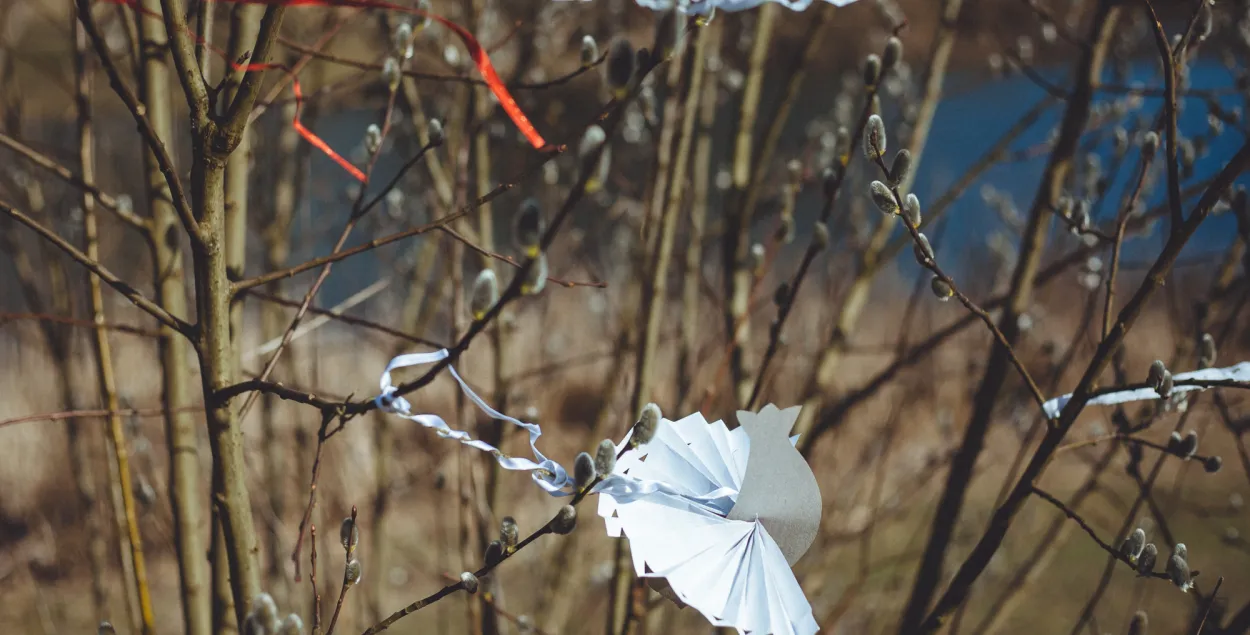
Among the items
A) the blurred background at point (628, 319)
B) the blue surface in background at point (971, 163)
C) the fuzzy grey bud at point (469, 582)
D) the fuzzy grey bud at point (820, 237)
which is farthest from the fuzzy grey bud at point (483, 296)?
the blue surface in background at point (971, 163)

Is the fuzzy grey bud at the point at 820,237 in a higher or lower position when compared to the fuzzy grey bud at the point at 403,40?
lower

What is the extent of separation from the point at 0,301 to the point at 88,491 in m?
2.94

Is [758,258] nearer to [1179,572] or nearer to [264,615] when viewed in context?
[1179,572]

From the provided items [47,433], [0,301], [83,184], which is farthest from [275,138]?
[0,301]

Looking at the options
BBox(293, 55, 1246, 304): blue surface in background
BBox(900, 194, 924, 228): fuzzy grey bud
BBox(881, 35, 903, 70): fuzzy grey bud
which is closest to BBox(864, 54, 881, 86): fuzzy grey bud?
BBox(881, 35, 903, 70): fuzzy grey bud

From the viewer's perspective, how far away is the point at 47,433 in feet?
10.2

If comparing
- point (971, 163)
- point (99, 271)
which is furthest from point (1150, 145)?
point (971, 163)

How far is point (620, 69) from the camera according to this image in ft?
1.19

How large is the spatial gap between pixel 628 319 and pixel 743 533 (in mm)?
740

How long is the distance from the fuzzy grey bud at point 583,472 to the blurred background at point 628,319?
0.11 m

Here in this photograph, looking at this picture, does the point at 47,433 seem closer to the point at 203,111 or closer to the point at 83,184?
the point at 83,184

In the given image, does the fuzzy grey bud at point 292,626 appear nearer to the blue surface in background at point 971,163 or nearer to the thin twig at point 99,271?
the thin twig at point 99,271

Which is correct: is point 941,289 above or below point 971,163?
below

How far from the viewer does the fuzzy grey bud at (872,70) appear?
1.86ft
